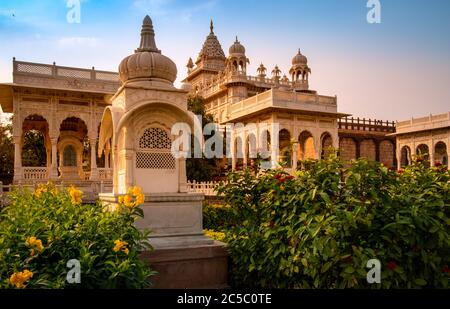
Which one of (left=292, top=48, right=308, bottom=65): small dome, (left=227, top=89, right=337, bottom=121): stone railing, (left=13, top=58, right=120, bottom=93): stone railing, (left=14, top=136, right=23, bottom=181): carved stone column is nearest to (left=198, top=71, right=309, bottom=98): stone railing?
(left=292, top=48, right=308, bottom=65): small dome

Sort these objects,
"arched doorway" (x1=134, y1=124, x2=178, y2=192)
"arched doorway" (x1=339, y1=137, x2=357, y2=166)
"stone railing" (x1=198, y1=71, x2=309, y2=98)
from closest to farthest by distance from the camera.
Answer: "arched doorway" (x1=134, y1=124, x2=178, y2=192)
"stone railing" (x1=198, y1=71, x2=309, y2=98)
"arched doorway" (x1=339, y1=137, x2=357, y2=166)

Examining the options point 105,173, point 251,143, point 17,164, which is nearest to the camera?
point 17,164

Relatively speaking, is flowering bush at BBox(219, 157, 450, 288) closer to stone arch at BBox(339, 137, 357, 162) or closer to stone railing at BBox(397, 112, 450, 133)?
stone railing at BBox(397, 112, 450, 133)

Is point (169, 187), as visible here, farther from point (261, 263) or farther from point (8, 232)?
point (8, 232)

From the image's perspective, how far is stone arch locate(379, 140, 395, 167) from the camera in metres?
40.7

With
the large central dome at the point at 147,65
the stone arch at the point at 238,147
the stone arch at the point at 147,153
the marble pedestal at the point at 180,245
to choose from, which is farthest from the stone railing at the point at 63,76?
the marble pedestal at the point at 180,245

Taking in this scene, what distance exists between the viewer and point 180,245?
564 cm

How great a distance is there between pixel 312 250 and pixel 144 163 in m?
3.23

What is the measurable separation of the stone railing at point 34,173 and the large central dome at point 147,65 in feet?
49.6

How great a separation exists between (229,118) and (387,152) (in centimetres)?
2010

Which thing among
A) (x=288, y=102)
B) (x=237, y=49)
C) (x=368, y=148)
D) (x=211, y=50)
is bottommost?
(x=368, y=148)

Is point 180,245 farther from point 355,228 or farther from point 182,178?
point 355,228

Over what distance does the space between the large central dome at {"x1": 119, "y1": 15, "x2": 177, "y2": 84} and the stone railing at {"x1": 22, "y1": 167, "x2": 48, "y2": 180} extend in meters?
15.1
